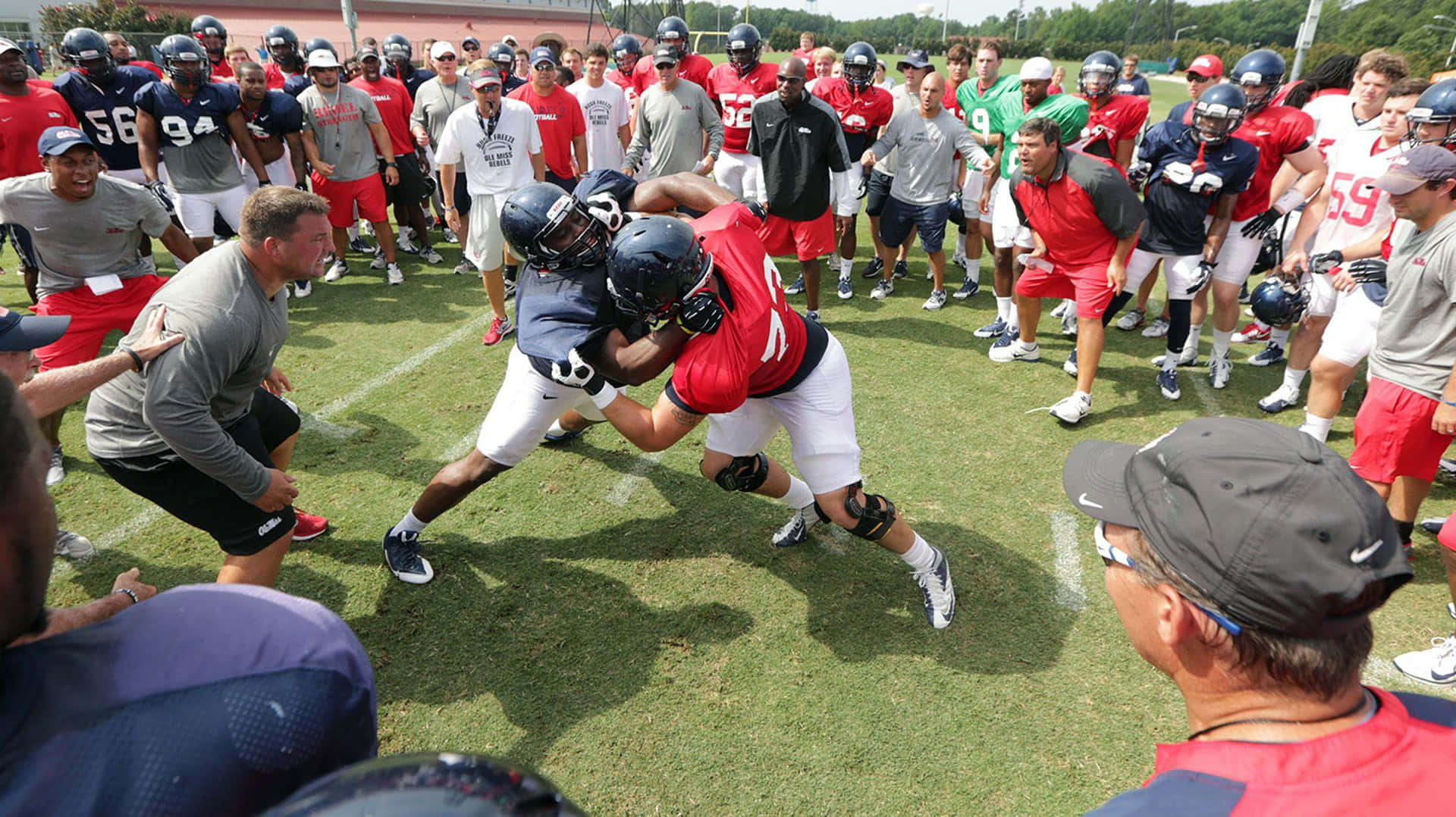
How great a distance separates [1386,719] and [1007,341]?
6084 mm

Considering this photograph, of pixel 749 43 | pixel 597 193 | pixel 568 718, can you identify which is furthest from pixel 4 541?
pixel 749 43

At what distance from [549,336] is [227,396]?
1.41 metres

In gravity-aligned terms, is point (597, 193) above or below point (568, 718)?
above

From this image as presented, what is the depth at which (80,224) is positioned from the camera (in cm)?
466

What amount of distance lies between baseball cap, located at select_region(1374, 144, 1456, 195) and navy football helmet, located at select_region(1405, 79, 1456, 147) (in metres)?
1.20

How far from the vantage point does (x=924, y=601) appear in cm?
394

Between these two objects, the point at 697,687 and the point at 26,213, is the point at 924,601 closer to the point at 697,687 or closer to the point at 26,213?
the point at 697,687

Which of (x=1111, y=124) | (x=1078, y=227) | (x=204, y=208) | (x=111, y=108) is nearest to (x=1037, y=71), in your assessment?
(x=1111, y=124)

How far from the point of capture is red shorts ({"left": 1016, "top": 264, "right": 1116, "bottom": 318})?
567cm

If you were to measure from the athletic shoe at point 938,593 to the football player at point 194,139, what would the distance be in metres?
7.09

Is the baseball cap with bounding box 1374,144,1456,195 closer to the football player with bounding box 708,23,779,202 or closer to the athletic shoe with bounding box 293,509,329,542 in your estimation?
the football player with bounding box 708,23,779,202

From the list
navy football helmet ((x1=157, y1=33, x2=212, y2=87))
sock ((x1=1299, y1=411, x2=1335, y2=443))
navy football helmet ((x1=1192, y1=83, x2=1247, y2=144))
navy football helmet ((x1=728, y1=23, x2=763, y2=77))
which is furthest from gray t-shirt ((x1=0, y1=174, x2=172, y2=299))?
sock ((x1=1299, y1=411, x2=1335, y2=443))

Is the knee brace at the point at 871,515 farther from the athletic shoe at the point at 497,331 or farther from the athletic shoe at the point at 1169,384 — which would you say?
the athletic shoe at the point at 497,331

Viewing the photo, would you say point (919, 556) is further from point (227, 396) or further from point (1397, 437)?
point (227, 396)
